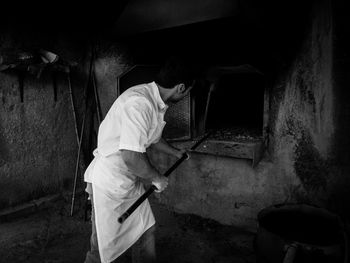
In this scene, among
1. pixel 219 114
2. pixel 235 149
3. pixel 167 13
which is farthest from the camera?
pixel 219 114

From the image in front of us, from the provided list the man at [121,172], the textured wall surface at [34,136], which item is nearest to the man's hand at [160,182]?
the man at [121,172]

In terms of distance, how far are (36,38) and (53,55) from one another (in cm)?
39

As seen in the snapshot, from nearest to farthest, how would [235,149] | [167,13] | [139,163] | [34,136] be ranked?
1. [139,163]
2. [167,13]
3. [235,149]
4. [34,136]

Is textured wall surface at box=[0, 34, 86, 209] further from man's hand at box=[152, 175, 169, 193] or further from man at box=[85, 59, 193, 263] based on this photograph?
man's hand at box=[152, 175, 169, 193]

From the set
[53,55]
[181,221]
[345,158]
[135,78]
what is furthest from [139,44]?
[345,158]

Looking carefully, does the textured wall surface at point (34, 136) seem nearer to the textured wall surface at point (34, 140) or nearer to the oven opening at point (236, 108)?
the textured wall surface at point (34, 140)

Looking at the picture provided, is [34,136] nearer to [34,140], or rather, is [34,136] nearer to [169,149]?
[34,140]

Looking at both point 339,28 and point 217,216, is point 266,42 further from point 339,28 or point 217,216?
point 217,216

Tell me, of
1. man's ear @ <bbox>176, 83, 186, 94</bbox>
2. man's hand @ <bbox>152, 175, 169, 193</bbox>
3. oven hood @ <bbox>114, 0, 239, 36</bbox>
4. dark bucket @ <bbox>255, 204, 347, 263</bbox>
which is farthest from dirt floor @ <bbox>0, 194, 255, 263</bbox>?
oven hood @ <bbox>114, 0, 239, 36</bbox>

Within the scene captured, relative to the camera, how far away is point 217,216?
3.57 metres

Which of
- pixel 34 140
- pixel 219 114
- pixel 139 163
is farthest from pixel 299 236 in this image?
pixel 34 140

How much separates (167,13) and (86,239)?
249 cm

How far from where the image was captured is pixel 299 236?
243 centimetres

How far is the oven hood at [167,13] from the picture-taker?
8.63 feet
